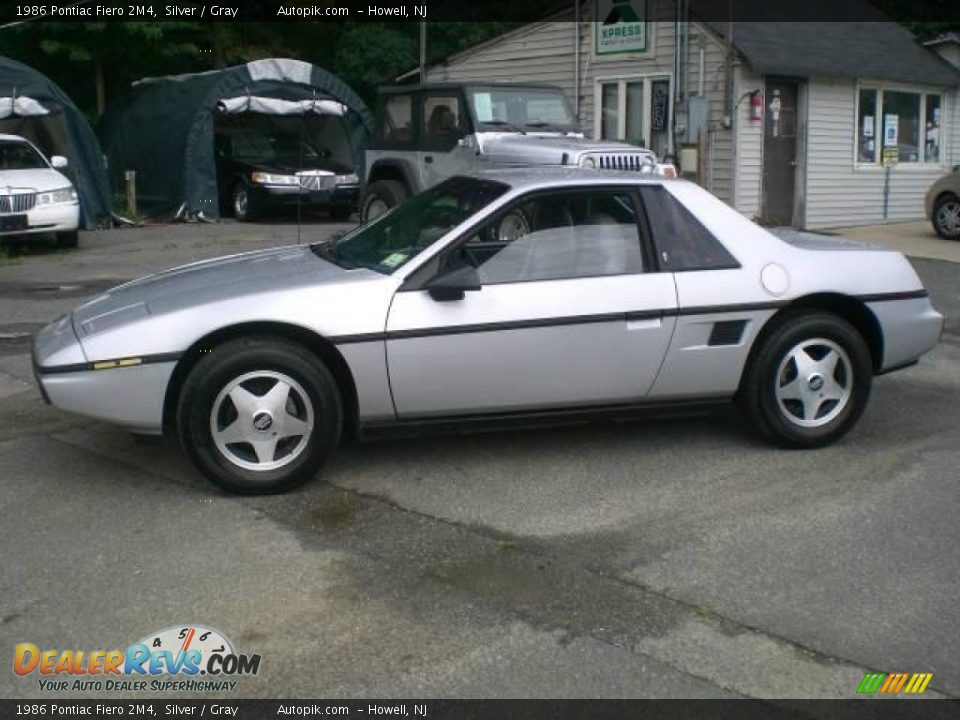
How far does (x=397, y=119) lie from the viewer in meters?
14.5

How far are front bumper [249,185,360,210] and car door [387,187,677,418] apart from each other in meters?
14.3

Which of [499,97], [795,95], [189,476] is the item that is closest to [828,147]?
[795,95]

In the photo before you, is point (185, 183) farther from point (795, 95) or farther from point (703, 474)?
point (703, 474)

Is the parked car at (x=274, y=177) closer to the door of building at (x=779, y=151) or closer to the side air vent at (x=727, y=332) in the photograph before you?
the door of building at (x=779, y=151)

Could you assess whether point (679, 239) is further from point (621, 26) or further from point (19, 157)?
point (621, 26)

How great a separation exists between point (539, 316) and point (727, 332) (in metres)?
0.98

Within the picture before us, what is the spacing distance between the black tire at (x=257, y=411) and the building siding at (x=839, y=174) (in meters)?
14.4

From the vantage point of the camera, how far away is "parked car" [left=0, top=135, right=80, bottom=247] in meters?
13.9

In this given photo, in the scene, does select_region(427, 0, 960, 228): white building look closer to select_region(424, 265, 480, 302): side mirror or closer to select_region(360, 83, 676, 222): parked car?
select_region(360, 83, 676, 222): parked car

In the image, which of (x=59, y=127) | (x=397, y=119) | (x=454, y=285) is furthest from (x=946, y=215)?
(x=59, y=127)

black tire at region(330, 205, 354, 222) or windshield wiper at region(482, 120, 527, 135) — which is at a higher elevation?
windshield wiper at region(482, 120, 527, 135)

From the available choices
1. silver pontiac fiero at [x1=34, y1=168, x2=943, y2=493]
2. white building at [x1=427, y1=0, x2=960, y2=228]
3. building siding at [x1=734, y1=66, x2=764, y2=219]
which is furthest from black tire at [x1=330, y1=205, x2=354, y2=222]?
silver pontiac fiero at [x1=34, y1=168, x2=943, y2=493]

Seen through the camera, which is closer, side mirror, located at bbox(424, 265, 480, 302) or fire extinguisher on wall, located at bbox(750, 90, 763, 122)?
side mirror, located at bbox(424, 265, 480, 302)

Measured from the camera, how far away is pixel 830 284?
583 centimetres
